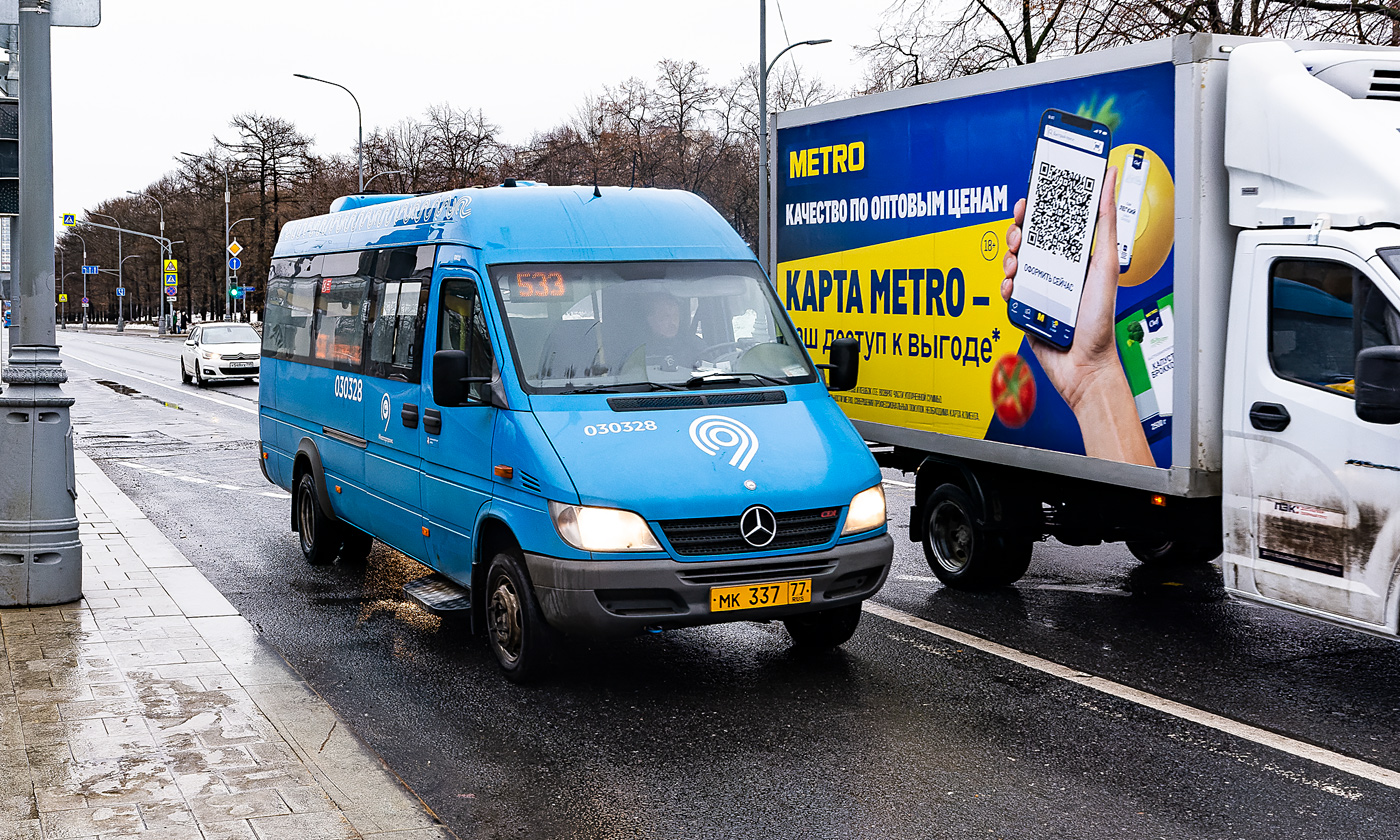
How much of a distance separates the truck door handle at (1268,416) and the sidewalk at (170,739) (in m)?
4.04

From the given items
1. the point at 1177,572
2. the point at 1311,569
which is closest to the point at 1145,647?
the point at 1311,569

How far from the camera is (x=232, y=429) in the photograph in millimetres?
20469

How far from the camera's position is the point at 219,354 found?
31.1m

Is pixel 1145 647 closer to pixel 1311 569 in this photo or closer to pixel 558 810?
pixel 1311 569

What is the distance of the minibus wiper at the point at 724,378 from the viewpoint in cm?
675

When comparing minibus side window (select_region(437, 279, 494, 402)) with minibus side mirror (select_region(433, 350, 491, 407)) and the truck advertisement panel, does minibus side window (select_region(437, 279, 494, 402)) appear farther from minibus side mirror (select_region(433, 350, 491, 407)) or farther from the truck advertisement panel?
the truck advertisement panel

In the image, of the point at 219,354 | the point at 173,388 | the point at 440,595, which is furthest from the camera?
the point at 219,354

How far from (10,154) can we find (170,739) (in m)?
4.06

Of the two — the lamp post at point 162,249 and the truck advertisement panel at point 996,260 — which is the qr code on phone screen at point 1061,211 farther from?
the lamp post at point 162,249

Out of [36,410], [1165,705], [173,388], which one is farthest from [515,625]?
[173,388]

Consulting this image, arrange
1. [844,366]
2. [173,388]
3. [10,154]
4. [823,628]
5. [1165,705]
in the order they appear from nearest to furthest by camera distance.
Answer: [1165,705]
[823,628]
[844,366]
[10,154]
[173,388]

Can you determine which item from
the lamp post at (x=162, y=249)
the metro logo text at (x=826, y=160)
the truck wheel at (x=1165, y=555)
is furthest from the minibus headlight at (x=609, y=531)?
the lamp post at (x=162, y=249)

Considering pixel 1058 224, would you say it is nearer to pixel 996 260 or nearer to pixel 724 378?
pixel 996 260

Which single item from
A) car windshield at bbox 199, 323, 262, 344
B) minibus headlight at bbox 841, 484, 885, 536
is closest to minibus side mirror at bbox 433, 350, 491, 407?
minibus headlight at bbox 841, 484, 885, 536
